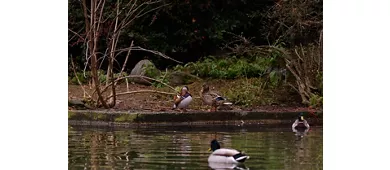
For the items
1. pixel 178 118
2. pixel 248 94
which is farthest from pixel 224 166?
pixel 248 94

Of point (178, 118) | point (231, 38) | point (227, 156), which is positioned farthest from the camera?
point (231, 38)

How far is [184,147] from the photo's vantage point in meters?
11.2

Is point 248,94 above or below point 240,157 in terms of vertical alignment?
above

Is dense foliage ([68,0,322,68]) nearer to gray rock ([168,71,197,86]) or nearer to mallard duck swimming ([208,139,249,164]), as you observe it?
gray rock ([168,71,197,86])

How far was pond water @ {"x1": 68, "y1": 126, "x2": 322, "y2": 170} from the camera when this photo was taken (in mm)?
9875

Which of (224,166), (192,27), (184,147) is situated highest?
(192,27)

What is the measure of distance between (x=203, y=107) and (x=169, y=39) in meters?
4.53

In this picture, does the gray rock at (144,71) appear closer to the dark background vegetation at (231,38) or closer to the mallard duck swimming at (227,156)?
the dark background vegetation at (231,38)

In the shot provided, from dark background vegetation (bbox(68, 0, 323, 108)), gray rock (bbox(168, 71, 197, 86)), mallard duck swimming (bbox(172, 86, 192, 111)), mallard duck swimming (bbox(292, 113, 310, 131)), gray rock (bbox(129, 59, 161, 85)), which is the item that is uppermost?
dark background vegetation (bbox(68, 0, 323, 108))

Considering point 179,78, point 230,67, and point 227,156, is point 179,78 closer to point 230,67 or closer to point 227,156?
point 230,67

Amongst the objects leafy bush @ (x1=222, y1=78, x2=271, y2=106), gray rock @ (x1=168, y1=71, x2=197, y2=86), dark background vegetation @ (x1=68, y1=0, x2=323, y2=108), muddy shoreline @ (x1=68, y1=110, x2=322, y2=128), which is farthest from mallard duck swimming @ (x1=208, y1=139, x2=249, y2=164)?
gray rock @ (x1=168, y1=71, x2=197, y2=86)

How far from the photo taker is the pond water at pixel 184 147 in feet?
32.4

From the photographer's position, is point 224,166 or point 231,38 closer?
point 224,166
